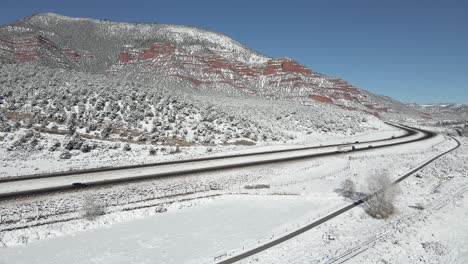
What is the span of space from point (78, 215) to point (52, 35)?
456ft

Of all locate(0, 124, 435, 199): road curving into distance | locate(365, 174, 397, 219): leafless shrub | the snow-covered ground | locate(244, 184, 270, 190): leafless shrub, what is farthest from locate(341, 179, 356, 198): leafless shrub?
the snow-covered ground

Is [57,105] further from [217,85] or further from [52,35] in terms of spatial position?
[52,35]

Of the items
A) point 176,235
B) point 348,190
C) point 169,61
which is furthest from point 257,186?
point 169,61

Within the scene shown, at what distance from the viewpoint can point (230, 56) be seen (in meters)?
140

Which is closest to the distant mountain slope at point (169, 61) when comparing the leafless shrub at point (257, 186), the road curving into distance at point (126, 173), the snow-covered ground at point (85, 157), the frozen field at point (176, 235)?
the snow-covered ground at point (85, 157)

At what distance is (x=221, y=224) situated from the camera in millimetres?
21250

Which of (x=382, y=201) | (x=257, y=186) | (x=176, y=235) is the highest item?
(x=382, y=201)

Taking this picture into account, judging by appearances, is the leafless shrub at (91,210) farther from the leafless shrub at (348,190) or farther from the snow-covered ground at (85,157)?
the leafless shrub at (348,190)

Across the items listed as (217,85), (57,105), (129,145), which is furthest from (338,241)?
(217,85)

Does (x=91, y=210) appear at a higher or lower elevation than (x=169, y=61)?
lower

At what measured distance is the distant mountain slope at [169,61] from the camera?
10312 cm

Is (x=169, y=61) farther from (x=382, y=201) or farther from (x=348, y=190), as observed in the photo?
(x=382, y=201)

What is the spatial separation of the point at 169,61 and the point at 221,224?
333 ft

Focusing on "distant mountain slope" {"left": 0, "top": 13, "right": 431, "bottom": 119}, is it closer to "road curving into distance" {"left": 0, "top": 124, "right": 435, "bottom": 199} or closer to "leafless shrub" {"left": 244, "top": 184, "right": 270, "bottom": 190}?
"road curving into distance" {"left": 0, "top": 124, "right": 435, "bottom": 199}
